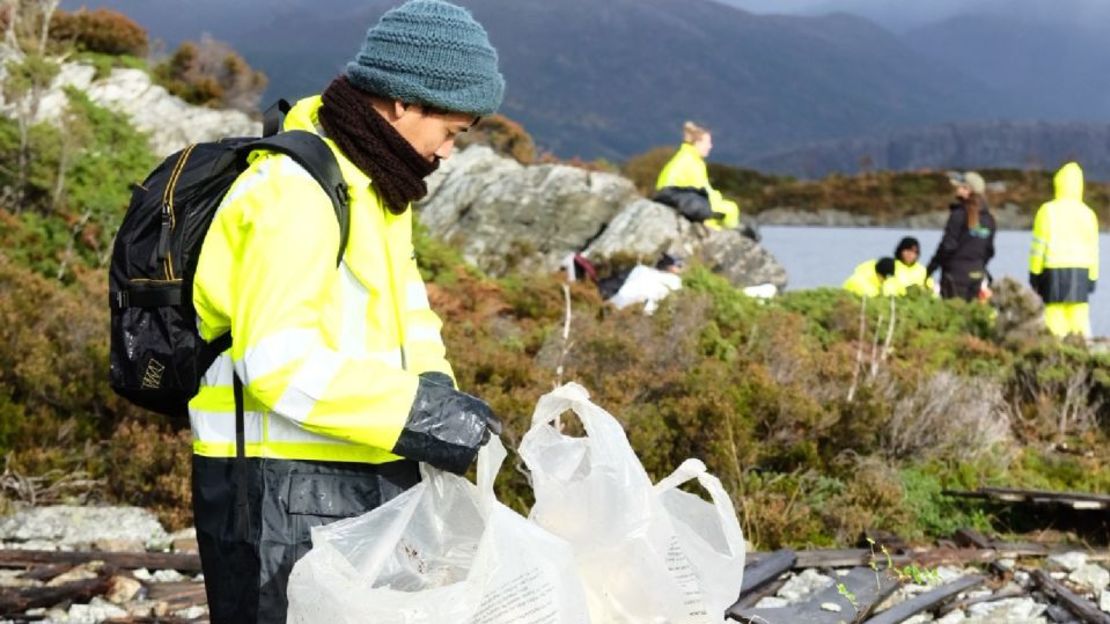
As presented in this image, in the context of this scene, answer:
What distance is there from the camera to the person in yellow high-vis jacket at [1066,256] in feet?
42.5

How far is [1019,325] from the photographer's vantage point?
418 inches

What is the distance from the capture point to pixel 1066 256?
42.5 ft

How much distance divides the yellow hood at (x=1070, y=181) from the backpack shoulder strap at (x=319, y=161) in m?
12.1

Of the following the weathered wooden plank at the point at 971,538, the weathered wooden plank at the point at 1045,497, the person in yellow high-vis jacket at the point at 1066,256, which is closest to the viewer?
the weathered wooden plank at the point at 971,538

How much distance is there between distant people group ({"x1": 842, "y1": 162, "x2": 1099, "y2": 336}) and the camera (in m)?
13.0

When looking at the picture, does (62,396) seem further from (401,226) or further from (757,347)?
(401,226)

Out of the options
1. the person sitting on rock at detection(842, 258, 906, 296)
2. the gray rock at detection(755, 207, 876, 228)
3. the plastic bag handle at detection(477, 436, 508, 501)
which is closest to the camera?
the plastic bag handle at detection(477, 436, 508, 501)

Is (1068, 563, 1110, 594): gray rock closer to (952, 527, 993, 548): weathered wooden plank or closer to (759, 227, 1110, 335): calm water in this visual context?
(952, 527, 993, 548): weathered wooden plank

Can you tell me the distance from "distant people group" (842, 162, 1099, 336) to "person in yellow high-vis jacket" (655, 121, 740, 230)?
211cm

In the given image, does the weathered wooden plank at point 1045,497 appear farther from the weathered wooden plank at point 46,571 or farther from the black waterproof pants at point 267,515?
the black waterproof pants at point 267,515

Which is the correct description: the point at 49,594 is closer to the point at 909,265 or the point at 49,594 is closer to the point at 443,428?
the point at 443,428

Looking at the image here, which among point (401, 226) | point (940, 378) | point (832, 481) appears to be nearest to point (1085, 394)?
point (940, 378)

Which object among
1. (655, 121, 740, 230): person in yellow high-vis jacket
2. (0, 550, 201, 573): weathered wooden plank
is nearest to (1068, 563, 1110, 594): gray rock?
(0, 550, 201, 573): weathered wooden plank

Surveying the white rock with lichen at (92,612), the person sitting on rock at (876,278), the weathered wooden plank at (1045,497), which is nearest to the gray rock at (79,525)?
the white rock with lichen at (92,612)
